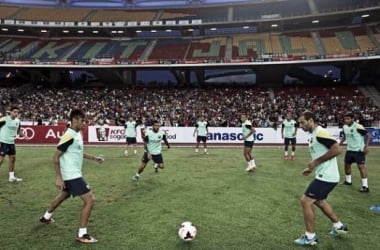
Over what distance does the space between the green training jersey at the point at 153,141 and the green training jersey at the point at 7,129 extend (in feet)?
13.8

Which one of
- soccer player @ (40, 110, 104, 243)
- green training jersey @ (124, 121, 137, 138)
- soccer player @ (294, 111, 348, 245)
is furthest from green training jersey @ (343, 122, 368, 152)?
green training jersey @ (124, 121, 137, 138)

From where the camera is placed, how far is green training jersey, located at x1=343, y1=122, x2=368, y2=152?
31.6 feet

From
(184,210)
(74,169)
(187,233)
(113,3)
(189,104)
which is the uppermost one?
(113,3)

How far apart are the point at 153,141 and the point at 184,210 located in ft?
11.4

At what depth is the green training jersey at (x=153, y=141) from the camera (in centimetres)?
1057

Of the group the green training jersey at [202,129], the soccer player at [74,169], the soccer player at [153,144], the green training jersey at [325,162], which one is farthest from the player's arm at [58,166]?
the green training jersey at [202,129]

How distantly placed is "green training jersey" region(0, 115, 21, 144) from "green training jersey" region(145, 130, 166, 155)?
4209mm

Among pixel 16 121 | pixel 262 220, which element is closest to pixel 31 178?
pixel 16 121

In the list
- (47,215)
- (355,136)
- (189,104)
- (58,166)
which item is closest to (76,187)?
(58,166)

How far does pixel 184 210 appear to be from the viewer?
7.64m

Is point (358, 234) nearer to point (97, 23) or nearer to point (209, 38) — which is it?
point (209, 38)

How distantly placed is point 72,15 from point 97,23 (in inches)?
227

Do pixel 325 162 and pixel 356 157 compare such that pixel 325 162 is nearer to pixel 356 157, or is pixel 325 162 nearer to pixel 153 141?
pixel 356 157

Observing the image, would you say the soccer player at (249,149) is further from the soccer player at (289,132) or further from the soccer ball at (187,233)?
the soccer ball at (187,233)
